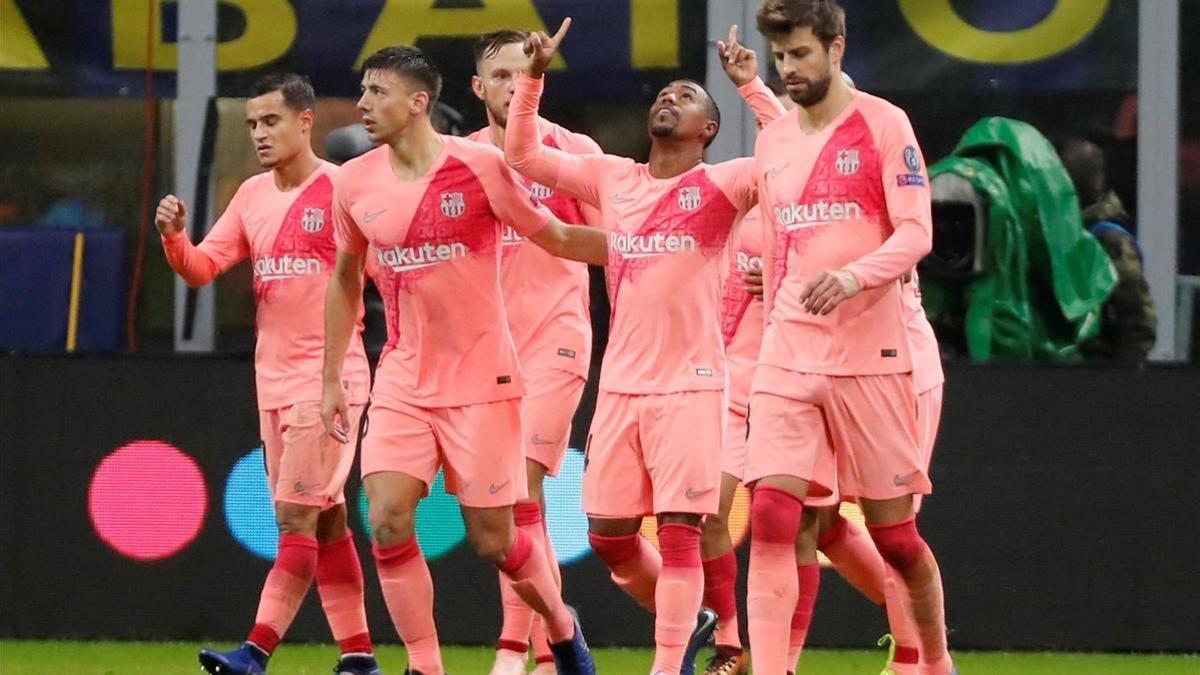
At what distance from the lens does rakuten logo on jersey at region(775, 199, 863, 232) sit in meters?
7.14

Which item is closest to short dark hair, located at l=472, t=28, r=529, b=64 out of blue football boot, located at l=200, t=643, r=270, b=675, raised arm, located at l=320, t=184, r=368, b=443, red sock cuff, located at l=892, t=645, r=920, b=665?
raised arm, located at l=320, t=184, r=368, b=443

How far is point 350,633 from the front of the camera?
8.46 m

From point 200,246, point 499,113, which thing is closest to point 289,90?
point 200,246

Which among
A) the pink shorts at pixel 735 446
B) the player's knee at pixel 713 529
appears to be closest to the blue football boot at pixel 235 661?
Result: the player's knee at pixel 713 529

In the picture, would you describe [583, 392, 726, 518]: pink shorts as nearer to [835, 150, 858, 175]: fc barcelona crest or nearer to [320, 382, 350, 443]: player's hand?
[320, 382, 350, 443]: player's hand

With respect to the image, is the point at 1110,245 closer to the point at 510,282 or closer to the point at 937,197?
the point at 937,197

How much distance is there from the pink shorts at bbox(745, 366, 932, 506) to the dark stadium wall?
280 cm

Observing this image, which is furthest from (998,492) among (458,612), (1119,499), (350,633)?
(350,633)

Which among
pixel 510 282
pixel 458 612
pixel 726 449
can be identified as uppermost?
pixel 510 282

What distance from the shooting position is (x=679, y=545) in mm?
7840

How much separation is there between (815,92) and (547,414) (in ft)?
6.38

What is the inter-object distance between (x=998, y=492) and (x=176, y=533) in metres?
3.51

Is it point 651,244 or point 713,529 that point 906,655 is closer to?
point 713,529

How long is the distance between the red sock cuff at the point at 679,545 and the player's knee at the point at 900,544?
0.75m
